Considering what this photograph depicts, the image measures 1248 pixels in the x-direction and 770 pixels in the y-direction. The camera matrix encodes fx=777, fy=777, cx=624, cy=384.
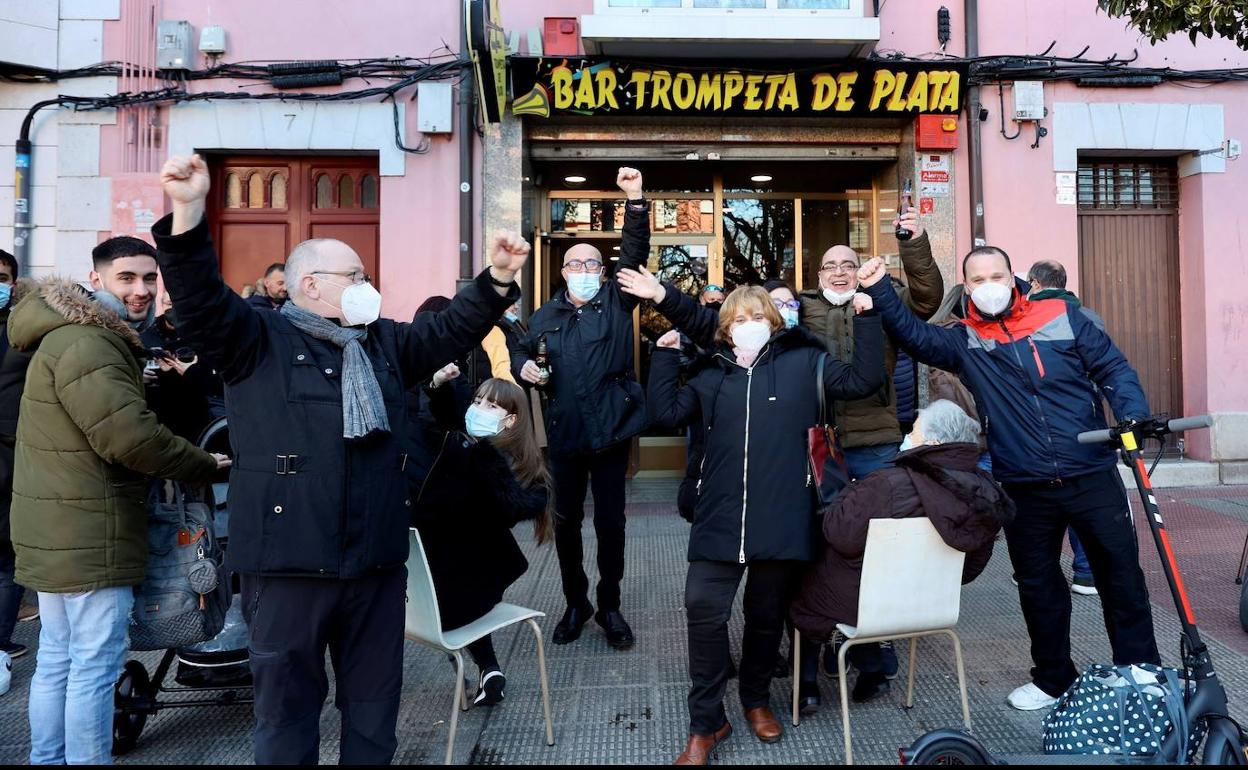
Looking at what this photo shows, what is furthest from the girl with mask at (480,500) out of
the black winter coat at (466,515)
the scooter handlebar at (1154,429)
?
the scooter handlebar at (1154,429)

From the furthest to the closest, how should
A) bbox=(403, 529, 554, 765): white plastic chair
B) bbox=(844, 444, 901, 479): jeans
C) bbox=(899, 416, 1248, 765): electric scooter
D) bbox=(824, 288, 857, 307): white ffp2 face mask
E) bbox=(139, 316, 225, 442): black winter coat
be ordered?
bbox=(844, 444, 901, 479): jeans
bbox=(824, 288, 857, 307): white ffp2 face mask
bbox=(139, 316, 225, 442): black winter coat
bbox=(403, 529, 554, 765): white plastic chair
bbox=(899, 416, 1248, 765): electric scooter

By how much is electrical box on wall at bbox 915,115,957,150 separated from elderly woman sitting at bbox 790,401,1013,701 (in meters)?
5.14

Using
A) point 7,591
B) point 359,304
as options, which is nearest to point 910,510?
point 359,304

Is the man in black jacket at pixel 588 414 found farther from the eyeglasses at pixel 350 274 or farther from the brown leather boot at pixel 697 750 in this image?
the eyeglasses at pixel 350 274

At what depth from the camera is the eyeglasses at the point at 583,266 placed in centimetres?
411

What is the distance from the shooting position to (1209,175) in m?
7.64

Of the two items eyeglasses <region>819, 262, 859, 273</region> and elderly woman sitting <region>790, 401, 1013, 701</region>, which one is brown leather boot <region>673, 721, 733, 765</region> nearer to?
elderly woman sitting <region>790, 401, 1013, 701</region>

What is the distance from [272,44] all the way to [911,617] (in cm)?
734

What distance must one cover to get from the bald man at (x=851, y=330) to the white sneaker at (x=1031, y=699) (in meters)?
0.80

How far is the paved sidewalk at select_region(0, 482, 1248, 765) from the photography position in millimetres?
3094

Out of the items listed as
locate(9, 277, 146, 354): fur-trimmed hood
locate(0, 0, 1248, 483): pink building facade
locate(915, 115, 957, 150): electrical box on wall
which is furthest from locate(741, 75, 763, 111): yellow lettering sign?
locate(9, 277, 146, 354): fur-trimmed hood

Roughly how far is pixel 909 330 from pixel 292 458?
8.31 feet

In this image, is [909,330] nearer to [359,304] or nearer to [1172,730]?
[1172,730]

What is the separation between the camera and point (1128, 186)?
8.08 metres
